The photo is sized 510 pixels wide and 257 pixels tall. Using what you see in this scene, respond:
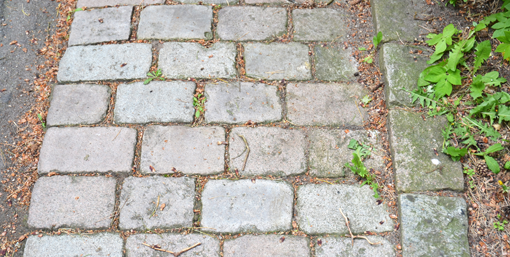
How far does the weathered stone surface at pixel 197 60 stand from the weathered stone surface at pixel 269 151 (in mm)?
484

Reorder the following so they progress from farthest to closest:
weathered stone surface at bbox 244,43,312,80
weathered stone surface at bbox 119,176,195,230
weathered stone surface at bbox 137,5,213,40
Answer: weathered stone surface at bbox 137,5,213,40, weathered stone surface at bbox 244,43,312,80, weathered stone surface at bbox 119,176,195,230

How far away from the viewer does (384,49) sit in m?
2.47

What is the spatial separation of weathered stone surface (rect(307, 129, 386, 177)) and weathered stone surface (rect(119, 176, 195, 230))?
2.52 feet

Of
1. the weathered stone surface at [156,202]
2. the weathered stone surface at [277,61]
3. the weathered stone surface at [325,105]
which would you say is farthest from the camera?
the weathered stone surface at [277,61]

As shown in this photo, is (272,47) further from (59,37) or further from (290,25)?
(59,37)

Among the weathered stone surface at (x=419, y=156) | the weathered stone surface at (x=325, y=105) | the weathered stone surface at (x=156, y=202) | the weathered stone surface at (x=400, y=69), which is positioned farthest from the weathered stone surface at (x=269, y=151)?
the weathered stone surface at (x=400, y=69)

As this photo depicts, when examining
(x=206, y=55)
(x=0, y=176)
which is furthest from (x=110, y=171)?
(x=206, y=55)

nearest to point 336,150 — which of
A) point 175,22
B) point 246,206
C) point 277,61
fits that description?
point 246,206

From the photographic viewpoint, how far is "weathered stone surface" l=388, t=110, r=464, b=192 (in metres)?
2.05

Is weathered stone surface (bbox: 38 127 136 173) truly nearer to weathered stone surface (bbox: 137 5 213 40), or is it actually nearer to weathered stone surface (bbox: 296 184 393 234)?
weathered stone surface (bbox: 137 5 213 40)

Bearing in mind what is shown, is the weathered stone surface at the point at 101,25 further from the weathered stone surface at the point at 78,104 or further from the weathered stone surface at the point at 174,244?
the weathered stone surface at the point at 174,244

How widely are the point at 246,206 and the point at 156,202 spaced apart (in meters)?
0.53

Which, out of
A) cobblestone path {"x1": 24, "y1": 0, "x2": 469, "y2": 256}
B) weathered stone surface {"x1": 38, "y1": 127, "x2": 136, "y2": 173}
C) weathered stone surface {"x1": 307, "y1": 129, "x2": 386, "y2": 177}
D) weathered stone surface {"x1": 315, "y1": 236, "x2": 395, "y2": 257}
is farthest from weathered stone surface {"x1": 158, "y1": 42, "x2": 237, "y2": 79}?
weathered stone surface {"x1": 315, "y1": 236, "x2": 395, "y2": 257}

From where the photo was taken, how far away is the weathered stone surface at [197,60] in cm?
246
